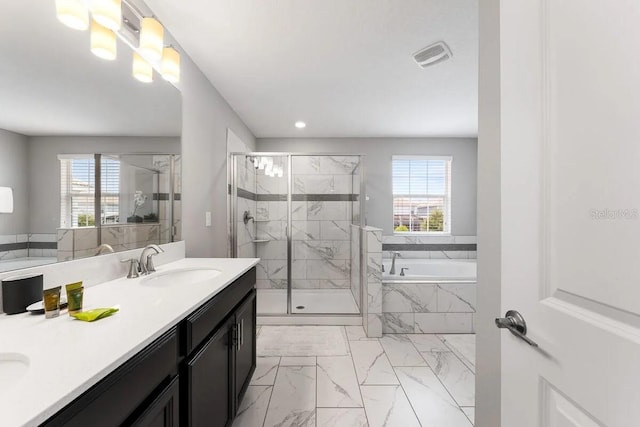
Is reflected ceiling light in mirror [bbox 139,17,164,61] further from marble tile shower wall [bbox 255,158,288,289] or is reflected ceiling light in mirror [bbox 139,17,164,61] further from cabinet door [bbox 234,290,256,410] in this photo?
marble tile shower wall [bbox 255,158,288,289]

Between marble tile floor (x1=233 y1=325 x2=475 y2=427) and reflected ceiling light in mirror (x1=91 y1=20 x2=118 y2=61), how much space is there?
203 centimetres

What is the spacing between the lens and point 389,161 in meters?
4.10

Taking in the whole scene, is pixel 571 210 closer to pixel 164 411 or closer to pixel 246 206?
pixel 164 411

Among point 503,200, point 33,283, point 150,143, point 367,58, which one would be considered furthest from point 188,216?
point 503,200

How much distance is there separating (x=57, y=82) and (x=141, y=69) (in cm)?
47

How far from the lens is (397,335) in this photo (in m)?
2.75

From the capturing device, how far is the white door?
481 mm

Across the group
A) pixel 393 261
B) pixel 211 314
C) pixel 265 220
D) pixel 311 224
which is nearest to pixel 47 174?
pixel 211 314

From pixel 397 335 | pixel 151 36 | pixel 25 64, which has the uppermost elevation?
pixel 151 36

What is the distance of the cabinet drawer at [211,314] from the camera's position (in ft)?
3.27

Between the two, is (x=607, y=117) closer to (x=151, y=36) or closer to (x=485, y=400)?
(x=485, y=400)

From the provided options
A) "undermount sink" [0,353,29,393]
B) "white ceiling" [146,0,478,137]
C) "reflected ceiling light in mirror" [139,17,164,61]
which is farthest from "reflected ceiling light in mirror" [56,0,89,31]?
"undermount sink" [0,353,29,393]

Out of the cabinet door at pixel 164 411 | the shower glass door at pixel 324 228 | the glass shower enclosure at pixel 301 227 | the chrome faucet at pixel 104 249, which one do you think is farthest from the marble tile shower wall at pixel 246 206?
the cabinet door at pixel 164 411

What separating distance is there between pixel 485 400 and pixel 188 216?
205cm
